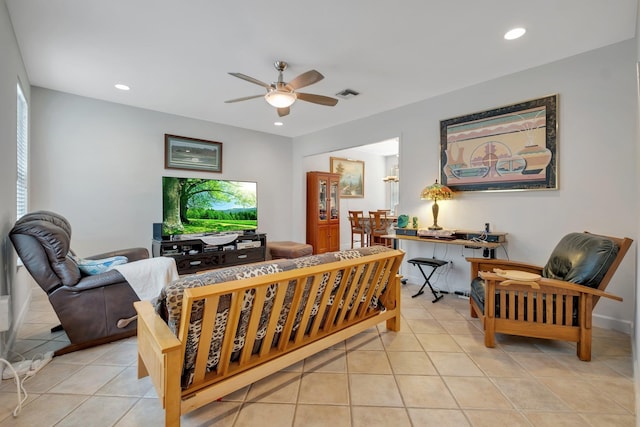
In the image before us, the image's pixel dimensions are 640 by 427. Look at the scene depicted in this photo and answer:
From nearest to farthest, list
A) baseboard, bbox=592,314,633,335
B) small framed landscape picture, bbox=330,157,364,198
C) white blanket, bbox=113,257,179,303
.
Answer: white blanket, bbox=113,257,179,303 → baseboard, bbox=592,314,633,335 → small framed landscape picture, bbox=330,157,364,198

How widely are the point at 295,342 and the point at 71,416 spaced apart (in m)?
1.22

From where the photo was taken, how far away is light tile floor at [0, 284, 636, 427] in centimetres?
155

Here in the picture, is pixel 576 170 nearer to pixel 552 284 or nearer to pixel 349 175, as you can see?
pixel 552 284

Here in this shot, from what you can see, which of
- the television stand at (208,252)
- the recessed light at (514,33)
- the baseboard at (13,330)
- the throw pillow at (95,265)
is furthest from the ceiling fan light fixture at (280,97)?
the baseboard at (13,330)

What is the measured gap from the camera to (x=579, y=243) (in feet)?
7.61

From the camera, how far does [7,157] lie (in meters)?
2.24

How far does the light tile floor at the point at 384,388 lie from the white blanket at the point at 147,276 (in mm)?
442

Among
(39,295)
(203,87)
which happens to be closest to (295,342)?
(203,87)

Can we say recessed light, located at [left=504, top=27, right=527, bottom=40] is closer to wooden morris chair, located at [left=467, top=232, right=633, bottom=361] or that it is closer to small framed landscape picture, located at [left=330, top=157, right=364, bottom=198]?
wooden morris chair, located at [left=467, top=232, right=633, bottom=361]

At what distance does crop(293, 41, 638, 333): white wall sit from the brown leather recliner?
3.57m

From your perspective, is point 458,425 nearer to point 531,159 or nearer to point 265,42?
point 531,159

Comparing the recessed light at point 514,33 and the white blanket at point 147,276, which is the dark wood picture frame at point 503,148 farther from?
the white blanket at point 147,276

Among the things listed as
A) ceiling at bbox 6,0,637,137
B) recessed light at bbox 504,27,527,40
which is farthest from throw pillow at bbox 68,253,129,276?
recessed light at bbox 504,27,527,40

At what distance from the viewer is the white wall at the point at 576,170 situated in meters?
2.59
